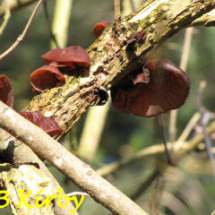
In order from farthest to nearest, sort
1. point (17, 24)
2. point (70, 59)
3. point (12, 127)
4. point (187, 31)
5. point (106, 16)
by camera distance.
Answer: point (17, 24)
point (106, 16)
point (187, 31)
point (70, 59)
point (12, 127)

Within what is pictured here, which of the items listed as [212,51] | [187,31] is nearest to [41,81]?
[187,31]

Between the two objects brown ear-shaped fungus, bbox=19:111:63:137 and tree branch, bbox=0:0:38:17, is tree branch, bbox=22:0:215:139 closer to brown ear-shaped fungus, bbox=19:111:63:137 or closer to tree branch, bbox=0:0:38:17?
brown ear-shaped fungus, bbox=19:111:63:137

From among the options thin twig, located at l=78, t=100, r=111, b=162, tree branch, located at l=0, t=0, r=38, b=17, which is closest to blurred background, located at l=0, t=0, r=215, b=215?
thin twig, located at l=78, t=100, r=111, b=162

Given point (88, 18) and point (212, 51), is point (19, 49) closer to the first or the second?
point (88, 18)

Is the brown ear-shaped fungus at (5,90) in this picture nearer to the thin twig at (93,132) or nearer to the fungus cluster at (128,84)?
the fungus cluster at (128,84)

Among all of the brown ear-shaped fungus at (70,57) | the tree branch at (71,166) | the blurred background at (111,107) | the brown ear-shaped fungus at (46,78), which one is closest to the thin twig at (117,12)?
the brown ear-shaped fungus at (70,57)
